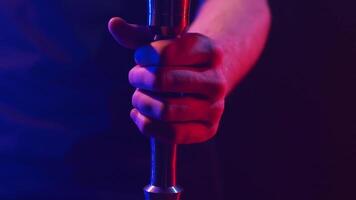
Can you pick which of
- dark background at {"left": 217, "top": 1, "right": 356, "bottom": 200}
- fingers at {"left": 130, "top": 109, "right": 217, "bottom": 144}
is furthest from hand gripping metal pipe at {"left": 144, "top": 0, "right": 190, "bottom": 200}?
dark background at {"left": 217, "top": 1, "right": 356, "bottom": 200}

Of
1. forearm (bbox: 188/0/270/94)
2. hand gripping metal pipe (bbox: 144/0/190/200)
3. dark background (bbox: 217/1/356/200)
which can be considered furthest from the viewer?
dark background (bbox: 217/1/356/200)

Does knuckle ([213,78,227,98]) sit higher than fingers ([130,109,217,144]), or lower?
higher

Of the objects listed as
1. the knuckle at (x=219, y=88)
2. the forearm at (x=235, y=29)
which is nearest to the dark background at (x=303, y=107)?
the forearm at (x=235, y=29)

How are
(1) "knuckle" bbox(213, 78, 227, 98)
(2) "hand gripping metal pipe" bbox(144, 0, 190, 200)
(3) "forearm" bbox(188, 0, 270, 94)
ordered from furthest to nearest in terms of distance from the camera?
(3) "forearm" bbox(188, 0, 270, 94)
(1) "knuckle" bbox(213, 78, 227, 98)
(2) "hand gripping metal pipe" bbox(144, 0, 190, 200)

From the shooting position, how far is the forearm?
0.74m

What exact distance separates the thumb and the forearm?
28 centimetres

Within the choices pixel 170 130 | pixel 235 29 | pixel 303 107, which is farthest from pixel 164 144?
pixel 303 107

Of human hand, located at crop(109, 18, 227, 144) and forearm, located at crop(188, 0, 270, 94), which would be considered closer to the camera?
human hand, located at crop(109, 18, 227, 144)

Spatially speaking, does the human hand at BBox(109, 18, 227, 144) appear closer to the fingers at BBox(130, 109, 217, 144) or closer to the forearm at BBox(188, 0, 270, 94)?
the fingers at BBox(130, 109, 217, 144)

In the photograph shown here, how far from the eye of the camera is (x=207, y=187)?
862mm

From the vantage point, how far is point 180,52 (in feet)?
1.37

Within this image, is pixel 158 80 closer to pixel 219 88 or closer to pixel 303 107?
pixel 219 88

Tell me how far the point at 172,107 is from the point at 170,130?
2 centimetres

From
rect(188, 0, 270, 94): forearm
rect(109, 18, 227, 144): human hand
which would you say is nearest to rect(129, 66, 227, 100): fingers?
rect(109, 18, 227, 144): human hand
